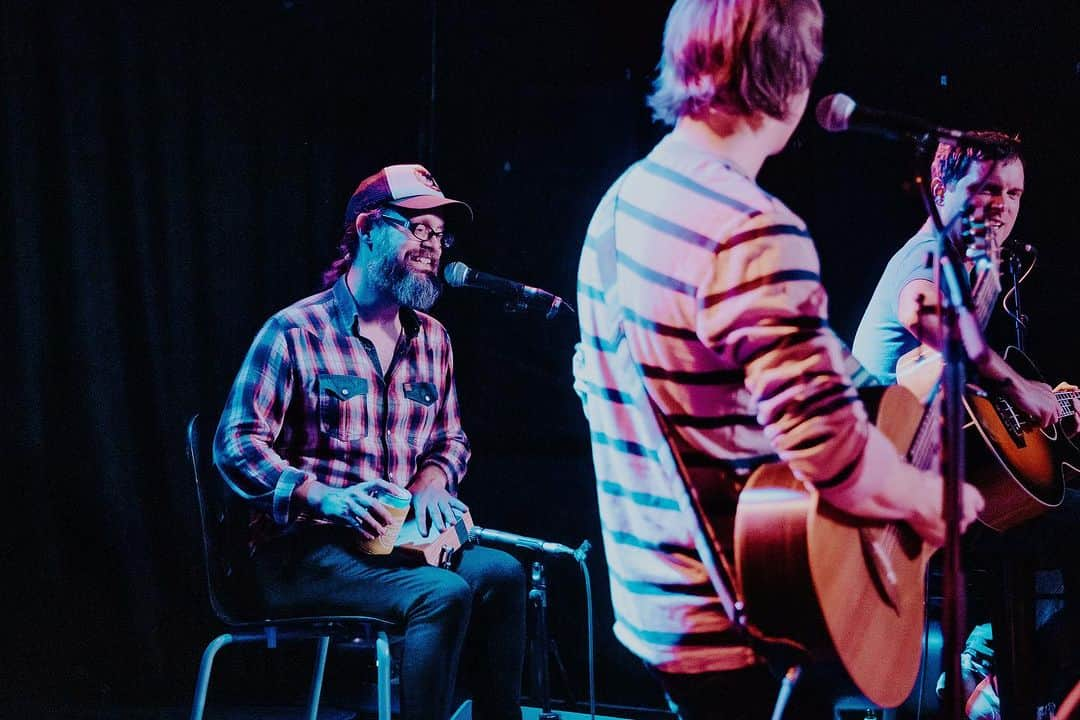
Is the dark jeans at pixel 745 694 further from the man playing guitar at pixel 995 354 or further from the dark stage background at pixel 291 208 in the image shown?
the dark stage background at pixel 291 208

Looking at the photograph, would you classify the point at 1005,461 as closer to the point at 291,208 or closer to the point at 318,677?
the point at 318,677

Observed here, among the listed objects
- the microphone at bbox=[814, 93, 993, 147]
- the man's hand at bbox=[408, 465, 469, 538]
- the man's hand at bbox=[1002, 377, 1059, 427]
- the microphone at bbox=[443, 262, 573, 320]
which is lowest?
the man's hand at bbox=[408, 465, 469, 538]

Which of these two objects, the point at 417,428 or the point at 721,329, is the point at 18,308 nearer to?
the point at 417,428

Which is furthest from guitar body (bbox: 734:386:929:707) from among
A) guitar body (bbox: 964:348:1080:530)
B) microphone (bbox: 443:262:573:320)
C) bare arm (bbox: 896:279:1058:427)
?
microphone (bbox: 443:262:573:320)

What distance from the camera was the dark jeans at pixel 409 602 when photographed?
2.87 meters

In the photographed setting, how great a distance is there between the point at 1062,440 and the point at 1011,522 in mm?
506

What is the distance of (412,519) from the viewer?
316 centimetres

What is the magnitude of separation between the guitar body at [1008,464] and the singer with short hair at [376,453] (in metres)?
1.50

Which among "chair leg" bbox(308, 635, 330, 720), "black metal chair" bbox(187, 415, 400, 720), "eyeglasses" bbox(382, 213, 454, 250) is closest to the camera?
"black metal chair" bbox(187, 415, 400, 720)

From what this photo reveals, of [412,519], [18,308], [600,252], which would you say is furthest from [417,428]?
[600,252]

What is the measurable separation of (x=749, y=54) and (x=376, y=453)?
212 cm

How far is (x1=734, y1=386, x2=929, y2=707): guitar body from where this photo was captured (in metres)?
1.36

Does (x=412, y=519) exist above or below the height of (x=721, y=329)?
below

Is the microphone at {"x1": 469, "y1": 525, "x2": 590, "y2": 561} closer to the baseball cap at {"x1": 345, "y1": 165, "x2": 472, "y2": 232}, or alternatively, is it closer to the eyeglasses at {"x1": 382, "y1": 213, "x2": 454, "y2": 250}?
the eyeglasses at {"x1": 382, "y1": 213, "x2": 454, "y2": 250}
